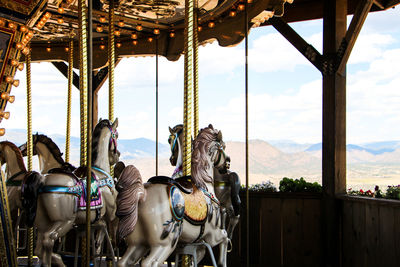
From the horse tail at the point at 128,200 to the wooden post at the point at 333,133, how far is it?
3.92 metres

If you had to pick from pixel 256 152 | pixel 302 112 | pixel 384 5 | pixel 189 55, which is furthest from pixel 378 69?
pixel 189 55

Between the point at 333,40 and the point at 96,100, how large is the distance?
12.9 ft

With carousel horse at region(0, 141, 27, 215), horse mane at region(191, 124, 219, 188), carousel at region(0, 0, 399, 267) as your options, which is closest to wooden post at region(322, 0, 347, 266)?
carousel at region(0, 0, 399, 267)

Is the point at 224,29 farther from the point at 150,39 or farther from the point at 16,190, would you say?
the point at 16,190

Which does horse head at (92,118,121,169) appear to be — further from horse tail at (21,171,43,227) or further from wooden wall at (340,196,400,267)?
wooden wall at (340,196,400,267)

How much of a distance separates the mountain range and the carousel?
1.94 metres

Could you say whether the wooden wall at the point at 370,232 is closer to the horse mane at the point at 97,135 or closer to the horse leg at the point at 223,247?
the horse leg at the point at 223,247

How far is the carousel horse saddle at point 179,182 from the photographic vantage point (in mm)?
3568

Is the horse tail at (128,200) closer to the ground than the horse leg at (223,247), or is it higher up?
higher up

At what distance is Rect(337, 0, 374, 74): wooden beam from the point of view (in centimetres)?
624

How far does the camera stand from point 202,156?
4.23 metres

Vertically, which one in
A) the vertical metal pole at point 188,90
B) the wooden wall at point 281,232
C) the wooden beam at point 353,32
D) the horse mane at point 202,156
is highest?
the wooden beam at point 353,32

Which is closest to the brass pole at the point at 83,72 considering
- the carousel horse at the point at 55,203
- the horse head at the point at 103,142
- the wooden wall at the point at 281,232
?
the horse head at the point at 103,142

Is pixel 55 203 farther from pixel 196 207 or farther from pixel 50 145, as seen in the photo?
pixel 50 145
